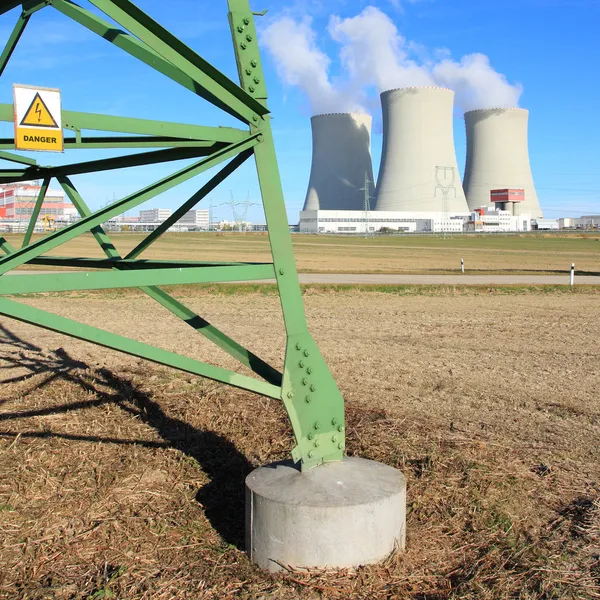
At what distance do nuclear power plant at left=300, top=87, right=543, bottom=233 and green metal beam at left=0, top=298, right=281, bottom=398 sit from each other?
51.2m

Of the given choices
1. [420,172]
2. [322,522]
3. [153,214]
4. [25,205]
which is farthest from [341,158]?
[153,214]

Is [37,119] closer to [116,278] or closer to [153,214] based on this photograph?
[116,278]

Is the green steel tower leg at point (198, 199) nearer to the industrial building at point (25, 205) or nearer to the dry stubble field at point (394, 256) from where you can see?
the dry stubble field at point (394, 256)

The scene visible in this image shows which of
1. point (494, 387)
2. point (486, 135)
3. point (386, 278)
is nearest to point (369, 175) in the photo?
point (486, 135)

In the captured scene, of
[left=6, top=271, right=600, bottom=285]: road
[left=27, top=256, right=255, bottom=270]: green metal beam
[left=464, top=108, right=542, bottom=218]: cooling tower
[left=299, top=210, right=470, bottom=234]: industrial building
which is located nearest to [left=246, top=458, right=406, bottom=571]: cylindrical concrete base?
[left=27, top=256, right=255, bottom=270]: green metal beam

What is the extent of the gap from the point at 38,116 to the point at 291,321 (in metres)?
1.13

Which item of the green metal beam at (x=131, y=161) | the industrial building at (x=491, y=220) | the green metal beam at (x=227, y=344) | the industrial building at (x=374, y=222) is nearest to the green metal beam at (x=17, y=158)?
the green metal beam at (x=131, y=161)

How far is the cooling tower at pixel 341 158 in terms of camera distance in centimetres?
5991

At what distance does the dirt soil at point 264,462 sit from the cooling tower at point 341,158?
5531 centimetres

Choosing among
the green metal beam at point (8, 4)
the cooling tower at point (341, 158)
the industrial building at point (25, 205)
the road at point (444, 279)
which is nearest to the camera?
the green metal beam at point (8, 4)

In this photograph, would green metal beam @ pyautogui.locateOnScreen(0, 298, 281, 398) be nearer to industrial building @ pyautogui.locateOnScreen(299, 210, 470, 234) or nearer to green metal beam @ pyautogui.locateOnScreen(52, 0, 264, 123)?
green metal beam @ pyautogui.locateOnScreen(52, 0, 264, 123)

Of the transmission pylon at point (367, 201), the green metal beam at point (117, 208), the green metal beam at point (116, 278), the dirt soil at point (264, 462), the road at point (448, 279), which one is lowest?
the dirt soil at point (264, 462)

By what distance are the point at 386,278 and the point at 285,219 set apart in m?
13.5

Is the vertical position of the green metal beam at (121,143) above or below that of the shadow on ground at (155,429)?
above
